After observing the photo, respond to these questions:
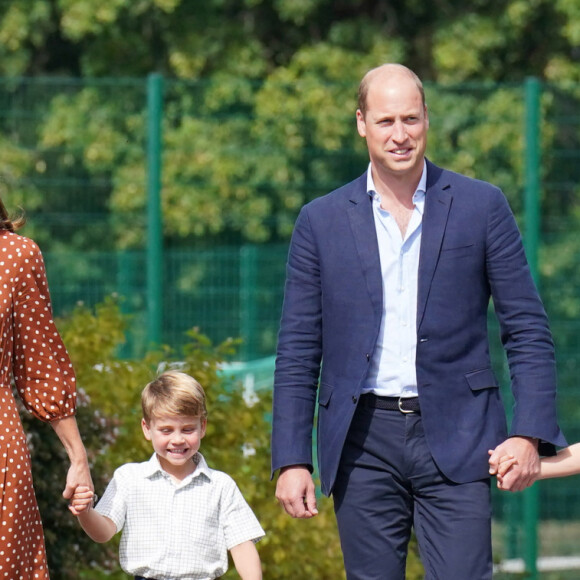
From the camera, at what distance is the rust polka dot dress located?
4.09 m

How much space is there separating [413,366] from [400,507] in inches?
15.8

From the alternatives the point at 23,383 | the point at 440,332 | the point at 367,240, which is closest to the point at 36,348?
the point at 23,383

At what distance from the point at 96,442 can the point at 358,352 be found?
6.88ft

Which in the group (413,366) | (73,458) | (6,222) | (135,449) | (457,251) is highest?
(6,222)

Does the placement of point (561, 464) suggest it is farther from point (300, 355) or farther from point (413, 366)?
point (300, 355)

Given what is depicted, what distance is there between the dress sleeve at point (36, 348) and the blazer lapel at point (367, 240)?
0.86 metres

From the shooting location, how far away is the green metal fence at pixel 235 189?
29.9ft

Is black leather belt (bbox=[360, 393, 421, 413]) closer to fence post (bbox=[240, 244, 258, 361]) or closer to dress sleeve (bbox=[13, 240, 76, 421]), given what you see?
dress sleeve (bbox=[13, 240, 76, 421])

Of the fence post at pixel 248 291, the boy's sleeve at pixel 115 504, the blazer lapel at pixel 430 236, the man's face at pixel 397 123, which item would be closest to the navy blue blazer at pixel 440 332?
the blazer lapel at pixel 430 236

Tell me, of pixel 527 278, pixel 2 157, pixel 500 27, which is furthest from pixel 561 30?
pixel 527 278

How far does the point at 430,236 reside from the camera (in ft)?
14.1

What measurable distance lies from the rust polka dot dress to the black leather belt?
80 centimetres

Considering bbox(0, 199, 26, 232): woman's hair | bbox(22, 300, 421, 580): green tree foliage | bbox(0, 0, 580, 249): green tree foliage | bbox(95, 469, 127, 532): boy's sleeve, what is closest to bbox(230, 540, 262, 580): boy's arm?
bbox(95, 469, 127, 532): boy's sleeve

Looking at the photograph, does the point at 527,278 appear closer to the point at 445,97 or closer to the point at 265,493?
the point at 265,493
